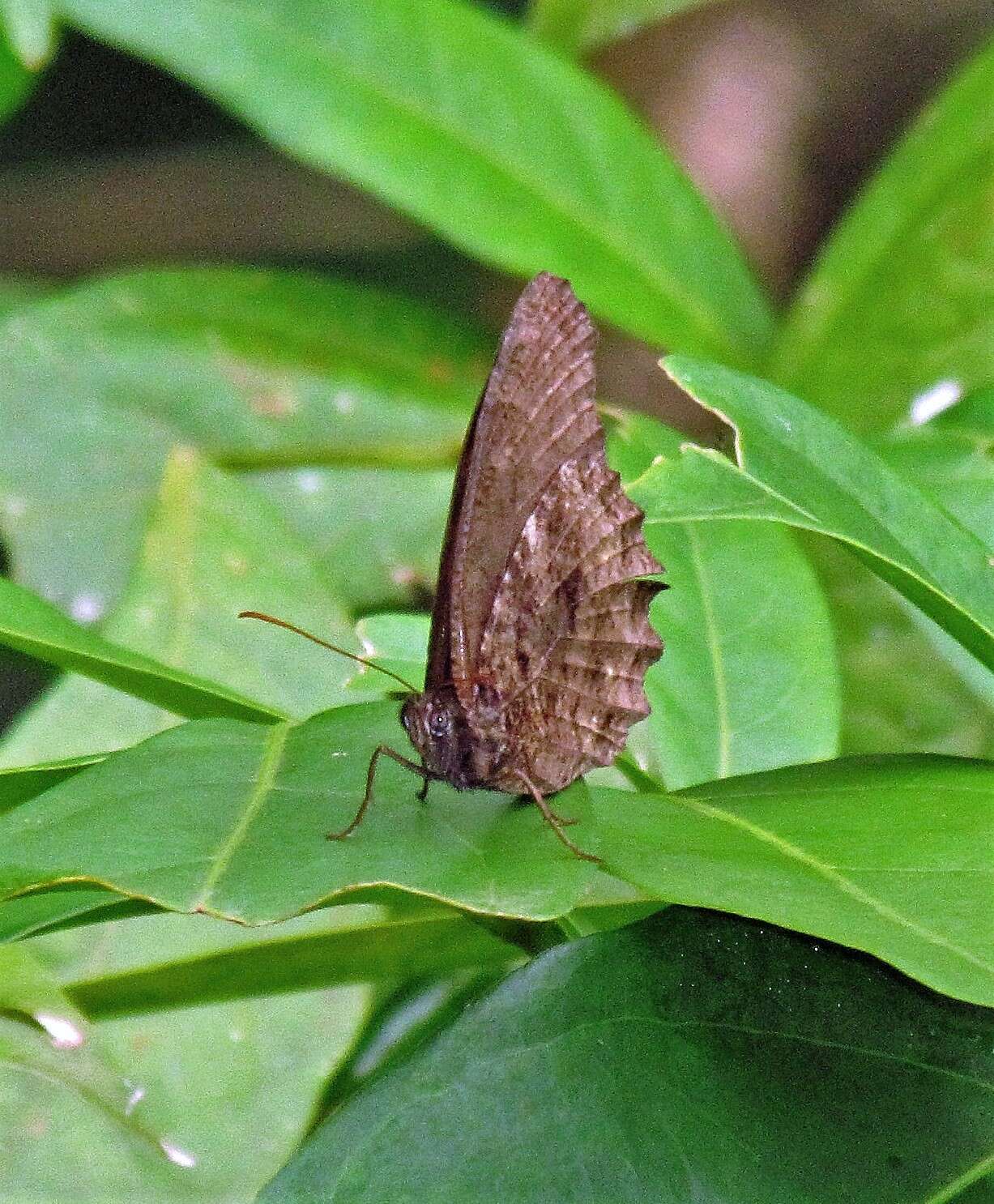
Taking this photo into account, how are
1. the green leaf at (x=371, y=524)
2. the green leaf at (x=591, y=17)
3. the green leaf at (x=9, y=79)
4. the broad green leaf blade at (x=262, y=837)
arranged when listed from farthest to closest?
the green leaf at (x=591, y=17), the green leaf at (x=371, y=524), the green leaf at (x=9, y=79), the broad green leaf blade at (x=262, y=837)

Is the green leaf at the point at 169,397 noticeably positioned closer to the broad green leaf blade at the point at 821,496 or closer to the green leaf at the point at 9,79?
the green leaf at the point at 9,79

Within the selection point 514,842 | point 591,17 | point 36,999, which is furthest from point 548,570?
point 591,17

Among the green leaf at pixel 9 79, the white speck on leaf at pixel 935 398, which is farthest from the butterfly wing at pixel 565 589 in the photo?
the green leaf at pixel 9 79

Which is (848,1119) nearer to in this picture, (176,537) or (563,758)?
(563,758)

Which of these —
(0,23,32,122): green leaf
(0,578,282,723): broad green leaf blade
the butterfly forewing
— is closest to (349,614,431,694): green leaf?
the butterfly forewing

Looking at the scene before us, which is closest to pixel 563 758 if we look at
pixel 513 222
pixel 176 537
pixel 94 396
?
pixel 176 537

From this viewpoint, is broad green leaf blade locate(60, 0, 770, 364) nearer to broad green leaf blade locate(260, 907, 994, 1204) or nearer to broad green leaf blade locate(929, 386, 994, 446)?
broad green leaf blade locate(929, 386, 994, 446)
